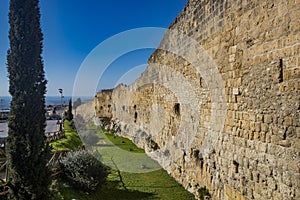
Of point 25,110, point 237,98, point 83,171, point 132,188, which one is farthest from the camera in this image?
point 132,188

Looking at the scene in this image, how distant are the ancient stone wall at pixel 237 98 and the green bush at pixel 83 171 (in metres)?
2.31

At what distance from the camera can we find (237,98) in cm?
404

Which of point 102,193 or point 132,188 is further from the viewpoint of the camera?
point 132,188

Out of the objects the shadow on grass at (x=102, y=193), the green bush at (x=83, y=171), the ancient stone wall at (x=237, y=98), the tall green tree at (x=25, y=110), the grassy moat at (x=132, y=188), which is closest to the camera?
the ancient stone wall at (x=237, y=98)

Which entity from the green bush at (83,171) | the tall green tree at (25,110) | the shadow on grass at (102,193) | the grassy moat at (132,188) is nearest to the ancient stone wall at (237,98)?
the grassy moat at (132,188)

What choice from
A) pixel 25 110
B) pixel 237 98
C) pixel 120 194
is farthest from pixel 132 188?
pixel 237 98

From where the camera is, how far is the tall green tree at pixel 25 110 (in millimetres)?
4438

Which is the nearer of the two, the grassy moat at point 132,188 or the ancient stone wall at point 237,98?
the ancient stone wall at point 237,98

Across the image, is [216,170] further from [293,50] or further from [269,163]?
[293,50]

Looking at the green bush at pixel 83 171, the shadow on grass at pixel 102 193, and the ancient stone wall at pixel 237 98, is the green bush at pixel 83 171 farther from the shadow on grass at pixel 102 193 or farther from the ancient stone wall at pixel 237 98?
the ancient stone wall at pixel 237 98

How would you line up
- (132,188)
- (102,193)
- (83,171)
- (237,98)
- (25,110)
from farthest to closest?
(132,188)
(102,193)
(83,171)
(25,110)
(237,98)

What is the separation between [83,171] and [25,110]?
2.47m

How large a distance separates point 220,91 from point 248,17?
1.44 metres

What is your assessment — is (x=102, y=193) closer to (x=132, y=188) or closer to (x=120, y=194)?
(x=120, y=194)
